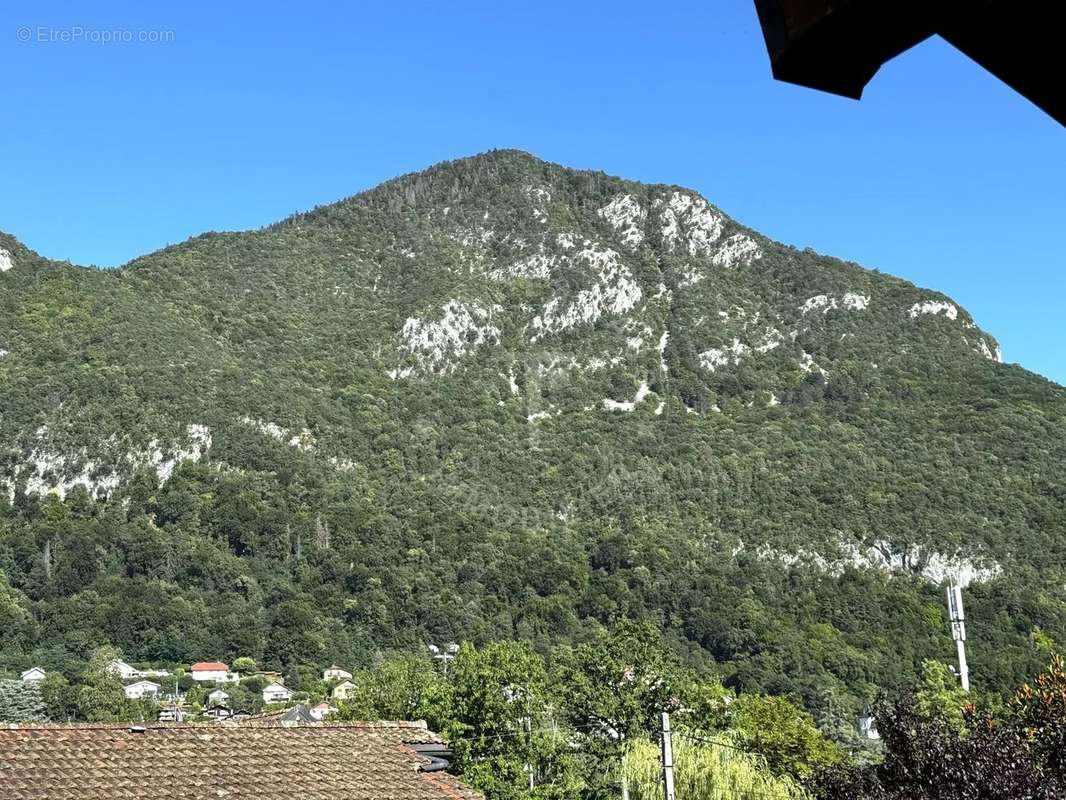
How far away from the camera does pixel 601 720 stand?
39.4m

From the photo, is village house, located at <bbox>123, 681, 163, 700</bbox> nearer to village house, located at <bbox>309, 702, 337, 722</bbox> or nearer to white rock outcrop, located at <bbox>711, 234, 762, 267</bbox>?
village house, located at <bbox>309, 702, 337, 722</bbox>

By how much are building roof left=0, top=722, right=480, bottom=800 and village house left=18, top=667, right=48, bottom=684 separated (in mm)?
74897

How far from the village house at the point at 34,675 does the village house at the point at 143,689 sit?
6.15 metres

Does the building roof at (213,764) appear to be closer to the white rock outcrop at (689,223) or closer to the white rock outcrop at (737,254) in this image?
the white rock outcrop at (689,223)

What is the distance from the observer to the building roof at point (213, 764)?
10.9 meters

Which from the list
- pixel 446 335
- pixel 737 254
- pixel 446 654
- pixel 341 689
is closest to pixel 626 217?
pixel 737 254

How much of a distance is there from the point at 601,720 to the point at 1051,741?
25.3 metres

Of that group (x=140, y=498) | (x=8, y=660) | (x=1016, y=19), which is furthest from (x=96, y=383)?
(x=1016, y=19)

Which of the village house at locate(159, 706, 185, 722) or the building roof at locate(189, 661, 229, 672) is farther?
the building roof at locate(189, 661, 229, 672)

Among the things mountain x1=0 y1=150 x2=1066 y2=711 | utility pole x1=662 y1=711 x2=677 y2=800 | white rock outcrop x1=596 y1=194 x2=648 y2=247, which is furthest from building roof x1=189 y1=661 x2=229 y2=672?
white rock outcrop x1=596 y1=194 x2=648 y2=247

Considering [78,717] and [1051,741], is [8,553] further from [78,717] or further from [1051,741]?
[1051,741]

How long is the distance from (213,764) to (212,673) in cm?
8783

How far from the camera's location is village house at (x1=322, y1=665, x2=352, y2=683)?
307ft

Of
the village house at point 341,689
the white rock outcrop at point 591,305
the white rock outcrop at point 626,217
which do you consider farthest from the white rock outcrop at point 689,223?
the village house at point 341,689
